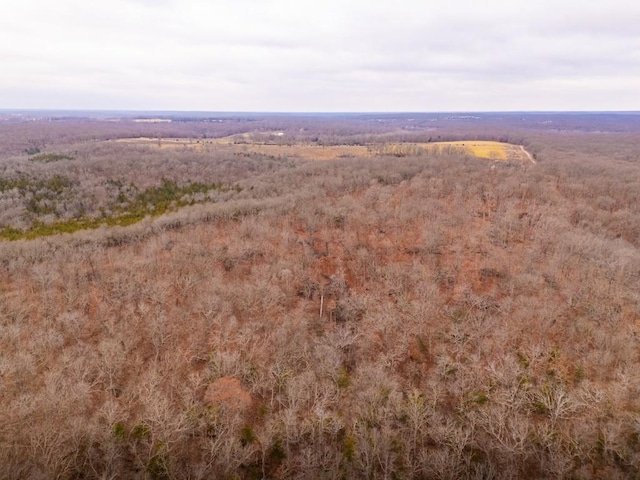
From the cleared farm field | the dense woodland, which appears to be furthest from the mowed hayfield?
the dense woodland

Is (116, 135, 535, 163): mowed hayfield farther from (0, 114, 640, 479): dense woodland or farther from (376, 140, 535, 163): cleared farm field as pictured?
(0, 114, 640, 479): dense woodland

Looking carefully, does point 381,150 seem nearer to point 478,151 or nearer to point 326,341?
point 478,151

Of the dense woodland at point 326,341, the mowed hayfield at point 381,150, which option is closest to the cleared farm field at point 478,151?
the mowed hayfield at point 381,150

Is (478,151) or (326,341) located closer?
(326,341)

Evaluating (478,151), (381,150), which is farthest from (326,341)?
(478,151)

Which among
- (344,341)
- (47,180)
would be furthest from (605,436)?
(47,180)

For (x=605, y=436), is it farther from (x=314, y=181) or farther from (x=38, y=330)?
(x=314, y=181)

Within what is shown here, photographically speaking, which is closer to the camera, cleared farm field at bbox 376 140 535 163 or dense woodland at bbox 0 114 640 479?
dense woodland at bbox 0 114 640 479

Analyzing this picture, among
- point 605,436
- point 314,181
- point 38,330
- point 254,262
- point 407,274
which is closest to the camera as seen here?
point 605,436
